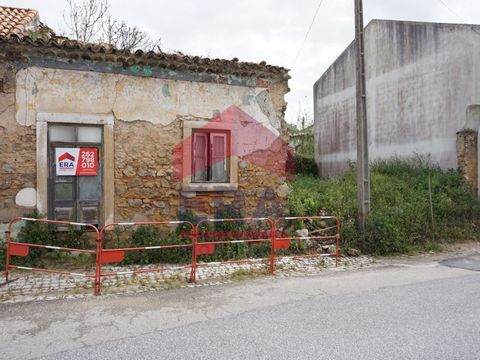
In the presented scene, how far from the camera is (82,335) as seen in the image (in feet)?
13.2

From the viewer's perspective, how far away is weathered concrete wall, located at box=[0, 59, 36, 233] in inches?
278

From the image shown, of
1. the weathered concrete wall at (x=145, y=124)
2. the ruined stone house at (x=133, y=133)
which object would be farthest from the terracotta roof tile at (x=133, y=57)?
the weathered concrete wall at (x=145, y=124)

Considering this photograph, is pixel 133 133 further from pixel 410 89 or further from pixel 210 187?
pixel 410 89

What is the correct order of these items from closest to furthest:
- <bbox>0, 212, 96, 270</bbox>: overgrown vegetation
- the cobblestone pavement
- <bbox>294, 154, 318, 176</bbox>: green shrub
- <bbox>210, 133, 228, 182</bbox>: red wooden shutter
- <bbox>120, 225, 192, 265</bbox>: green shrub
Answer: the cobblestone pavement
<bbox>0, 212, 96, 270</bbox>: overgrown vegetation
<bbox>120, 225, 192, 265</bbox>: green shrub
<bbox>210, 133, 228, 182</bbox>: red wooden shutter
<bbox>294, 154, 318, 176</bbox>: green shrub

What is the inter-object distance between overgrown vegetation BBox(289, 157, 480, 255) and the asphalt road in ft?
8.72

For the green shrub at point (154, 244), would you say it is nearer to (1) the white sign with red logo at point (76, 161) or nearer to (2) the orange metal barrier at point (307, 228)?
(1) the white sign with red logo at point (76, 161)

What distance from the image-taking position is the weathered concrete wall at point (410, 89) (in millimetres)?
12398

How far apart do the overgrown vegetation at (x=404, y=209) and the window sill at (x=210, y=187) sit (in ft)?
5.72

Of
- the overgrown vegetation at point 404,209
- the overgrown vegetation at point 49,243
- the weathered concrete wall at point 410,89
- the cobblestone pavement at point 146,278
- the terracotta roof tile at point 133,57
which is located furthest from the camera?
the weathered concrete wall at point 410,89

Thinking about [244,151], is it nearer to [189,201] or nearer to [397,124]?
[189,201]

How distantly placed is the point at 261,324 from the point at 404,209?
22.7 feet

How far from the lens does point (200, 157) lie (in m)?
8.55

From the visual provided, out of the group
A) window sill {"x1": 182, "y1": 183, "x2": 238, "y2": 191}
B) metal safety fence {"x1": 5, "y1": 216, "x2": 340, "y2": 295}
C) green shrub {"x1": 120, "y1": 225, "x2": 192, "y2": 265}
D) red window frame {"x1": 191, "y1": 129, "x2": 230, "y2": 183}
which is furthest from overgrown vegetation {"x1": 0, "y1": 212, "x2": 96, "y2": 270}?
red window frame {"x1": 191, "y1": 129, "x2": 230, "y2": 183}

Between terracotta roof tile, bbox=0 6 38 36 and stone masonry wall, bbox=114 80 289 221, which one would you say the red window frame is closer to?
stone masonry wall, bbox=114 80 289 221
